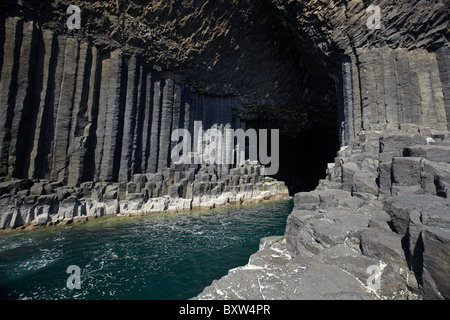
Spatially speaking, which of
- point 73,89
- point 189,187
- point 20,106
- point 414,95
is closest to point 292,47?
point 414,95

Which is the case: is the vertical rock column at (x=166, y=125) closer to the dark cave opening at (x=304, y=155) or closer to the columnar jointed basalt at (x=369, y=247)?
the dark cave opening at (x=304, y=155)

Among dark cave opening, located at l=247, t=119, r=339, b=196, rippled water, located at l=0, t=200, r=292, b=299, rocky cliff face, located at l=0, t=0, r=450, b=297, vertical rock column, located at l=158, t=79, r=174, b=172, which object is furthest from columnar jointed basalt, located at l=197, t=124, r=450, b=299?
dark cave opening, located at l=247, t=119, r=339, b=196

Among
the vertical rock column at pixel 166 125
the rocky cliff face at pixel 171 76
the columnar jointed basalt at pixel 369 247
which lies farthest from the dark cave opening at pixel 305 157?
the columnar jointed basalt at pixel 369 247

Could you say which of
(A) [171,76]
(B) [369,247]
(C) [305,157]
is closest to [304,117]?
(C) [305,157]

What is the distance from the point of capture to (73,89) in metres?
14.8

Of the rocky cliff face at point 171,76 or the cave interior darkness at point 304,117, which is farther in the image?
the cave interior darkness at point 304,117

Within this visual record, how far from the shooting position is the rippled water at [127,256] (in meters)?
6.05

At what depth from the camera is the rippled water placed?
605 cm

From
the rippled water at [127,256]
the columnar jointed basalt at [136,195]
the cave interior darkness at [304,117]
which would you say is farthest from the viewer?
the cave interior darkness at [304,117]

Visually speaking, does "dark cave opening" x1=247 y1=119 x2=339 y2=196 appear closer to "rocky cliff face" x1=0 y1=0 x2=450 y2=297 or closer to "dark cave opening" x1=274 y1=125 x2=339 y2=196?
"dark cave opening" x1=274 y1=125 x2=339 y2=196

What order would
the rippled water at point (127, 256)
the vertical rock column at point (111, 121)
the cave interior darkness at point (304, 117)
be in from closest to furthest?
the rippled water at point (127, 256), the vertical rock column at point (111, 121), the cave interior darkness at point (304, 117)

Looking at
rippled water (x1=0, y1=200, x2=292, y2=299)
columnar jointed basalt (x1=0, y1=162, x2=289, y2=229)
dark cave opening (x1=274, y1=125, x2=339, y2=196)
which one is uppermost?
dark cave opening (x1=274, y1=125, x2=339, y2=196)

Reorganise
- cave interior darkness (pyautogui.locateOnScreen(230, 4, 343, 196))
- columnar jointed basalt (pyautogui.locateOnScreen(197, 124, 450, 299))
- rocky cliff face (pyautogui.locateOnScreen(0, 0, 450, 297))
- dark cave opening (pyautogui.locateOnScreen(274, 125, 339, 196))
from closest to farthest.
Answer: columnar jointed basalt (pyautogui.locateOnScreen(197, 124, 450, 299)) → rocky cliff face (pyautogui.locateOnScreen(0, 0, 450, 297)) → cave interior darkness (pyautogui.locateOnScreen(230, 4, 343, 196)) → dark cave opening (pyautogui.locateOnScreen(274, 125, 339, 196))
